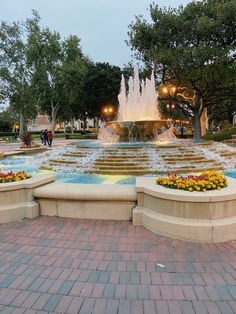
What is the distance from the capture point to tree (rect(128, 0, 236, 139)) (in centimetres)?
2509

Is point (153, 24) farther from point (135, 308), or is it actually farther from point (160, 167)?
point (135, 308)

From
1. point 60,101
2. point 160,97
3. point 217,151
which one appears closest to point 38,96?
point 60,101

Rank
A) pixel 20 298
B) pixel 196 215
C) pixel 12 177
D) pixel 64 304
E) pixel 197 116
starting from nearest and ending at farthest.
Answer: pixel 64 304 < pixel 20 298 < pixel 196 215 < pixel 12 177 < pixel 197 116

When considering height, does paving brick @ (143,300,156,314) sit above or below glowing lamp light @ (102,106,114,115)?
below

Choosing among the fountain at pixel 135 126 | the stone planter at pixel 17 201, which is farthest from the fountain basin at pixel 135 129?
the stone planter at pixel 17 201

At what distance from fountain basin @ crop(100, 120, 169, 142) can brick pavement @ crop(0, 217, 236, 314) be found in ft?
29.6

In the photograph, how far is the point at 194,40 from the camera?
27.3 m

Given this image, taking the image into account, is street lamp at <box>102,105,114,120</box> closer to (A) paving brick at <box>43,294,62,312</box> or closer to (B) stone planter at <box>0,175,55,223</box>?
(B) stone planter at <box>0,175,55,223</box>

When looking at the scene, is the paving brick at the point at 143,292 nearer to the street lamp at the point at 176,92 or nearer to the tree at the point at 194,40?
the tree at the point at 194,40

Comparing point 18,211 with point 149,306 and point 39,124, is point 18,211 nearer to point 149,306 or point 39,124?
point 149,306

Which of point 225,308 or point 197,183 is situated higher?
point 197,183

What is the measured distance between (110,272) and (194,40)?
27.3 meters

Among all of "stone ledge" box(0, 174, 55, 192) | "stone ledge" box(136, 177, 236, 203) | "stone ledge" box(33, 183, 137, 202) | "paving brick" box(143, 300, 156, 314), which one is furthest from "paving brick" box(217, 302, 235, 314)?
"stone ledge" box(0, 174, 55, 192)

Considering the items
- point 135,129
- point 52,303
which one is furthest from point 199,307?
point 135,129
